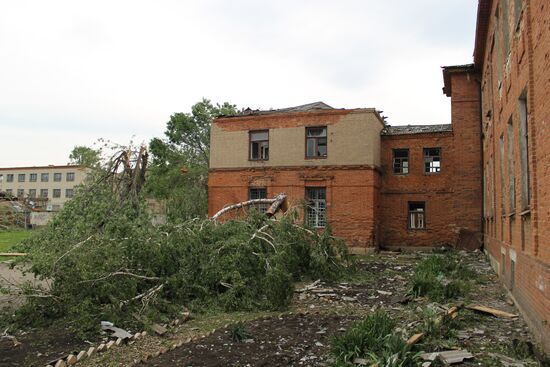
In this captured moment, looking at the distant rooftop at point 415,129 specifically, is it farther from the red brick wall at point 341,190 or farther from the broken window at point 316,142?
the broken window at point 316,142

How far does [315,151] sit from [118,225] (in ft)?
47.0

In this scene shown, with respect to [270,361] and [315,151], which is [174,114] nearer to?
[315,151]

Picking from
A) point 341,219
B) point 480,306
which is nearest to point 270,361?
point 480,306

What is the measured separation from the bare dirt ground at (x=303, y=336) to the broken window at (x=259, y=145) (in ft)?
44.3

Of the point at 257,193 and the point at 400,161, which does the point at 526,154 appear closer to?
the point at 400,161

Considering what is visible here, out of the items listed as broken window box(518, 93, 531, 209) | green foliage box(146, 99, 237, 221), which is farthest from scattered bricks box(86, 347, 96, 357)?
green foliage box(146, 99, 237, 221)

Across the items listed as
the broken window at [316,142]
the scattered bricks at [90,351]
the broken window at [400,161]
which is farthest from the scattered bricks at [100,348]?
the broken window at [400,161]

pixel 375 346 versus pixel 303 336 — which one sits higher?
pixel 375 346

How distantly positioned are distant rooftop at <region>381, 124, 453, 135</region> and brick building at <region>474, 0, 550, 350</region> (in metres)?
11.0

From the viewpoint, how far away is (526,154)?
782cm

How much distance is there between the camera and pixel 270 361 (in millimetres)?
5926

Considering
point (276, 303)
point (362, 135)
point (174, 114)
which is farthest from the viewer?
point (174, 114)

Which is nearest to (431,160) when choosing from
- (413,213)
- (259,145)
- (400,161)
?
(400,161)

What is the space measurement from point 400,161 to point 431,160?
1.46 meters
